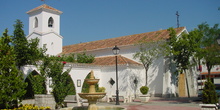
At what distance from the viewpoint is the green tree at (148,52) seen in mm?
23948

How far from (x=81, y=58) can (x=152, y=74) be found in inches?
345

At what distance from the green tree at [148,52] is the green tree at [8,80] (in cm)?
1366

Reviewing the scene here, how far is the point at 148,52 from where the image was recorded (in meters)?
24.7

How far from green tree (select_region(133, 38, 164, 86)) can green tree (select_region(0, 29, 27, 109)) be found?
1366 centimetres

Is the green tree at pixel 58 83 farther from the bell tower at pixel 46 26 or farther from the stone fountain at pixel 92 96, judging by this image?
the bell tower at pixel 46 26

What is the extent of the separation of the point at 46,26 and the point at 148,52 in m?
14.8

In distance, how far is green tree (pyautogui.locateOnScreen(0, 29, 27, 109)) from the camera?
1280 cm

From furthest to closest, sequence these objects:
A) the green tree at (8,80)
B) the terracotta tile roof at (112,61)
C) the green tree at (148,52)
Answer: the terracotta tile roof at (112,61)
the green tree at (148,52)
the green tree at (8,80)

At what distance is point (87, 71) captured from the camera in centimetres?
2428

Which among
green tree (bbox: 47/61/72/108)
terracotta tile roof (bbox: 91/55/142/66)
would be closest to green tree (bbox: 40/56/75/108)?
green tree (bbox: 47/61/72/108)

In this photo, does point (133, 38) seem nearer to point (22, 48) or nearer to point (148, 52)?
point (148, 52)

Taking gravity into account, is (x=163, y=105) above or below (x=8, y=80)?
below

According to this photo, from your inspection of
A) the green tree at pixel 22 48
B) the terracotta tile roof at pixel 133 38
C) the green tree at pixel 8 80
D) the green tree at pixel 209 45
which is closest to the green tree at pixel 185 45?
the green tree at pixel 209 45

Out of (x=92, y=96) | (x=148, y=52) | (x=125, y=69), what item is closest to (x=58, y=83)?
(x=92, y=96)
